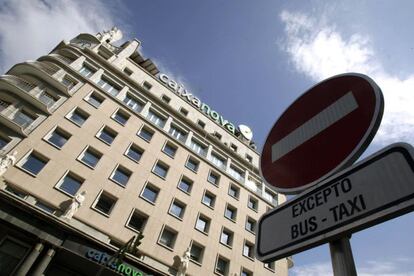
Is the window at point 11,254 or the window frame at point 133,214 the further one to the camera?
the window frame at point 133,214

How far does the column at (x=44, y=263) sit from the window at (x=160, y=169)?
929 centimetres

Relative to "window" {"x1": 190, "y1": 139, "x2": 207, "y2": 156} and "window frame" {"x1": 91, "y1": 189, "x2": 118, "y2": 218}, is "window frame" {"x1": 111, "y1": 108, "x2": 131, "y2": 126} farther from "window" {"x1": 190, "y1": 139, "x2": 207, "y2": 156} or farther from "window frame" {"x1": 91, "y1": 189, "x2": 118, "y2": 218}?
"window" {"x1": 190, "y1": 139, "x2": 207, "y2": 156}

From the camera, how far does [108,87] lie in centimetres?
2466

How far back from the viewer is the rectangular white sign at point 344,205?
46.1 inches

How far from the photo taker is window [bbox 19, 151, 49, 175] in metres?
15.8

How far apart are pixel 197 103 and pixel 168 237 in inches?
734

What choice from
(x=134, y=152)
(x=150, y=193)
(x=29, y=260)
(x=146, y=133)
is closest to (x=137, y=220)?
(x=150, y=193)

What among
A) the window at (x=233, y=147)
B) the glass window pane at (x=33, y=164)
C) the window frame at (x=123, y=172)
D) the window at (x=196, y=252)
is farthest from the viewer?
the window at (x=233, y=147)

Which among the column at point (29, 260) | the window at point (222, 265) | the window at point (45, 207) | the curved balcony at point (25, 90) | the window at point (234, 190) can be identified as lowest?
the column at point (29, 260)

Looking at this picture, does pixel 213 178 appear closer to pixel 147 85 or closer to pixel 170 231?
pixel 170 231

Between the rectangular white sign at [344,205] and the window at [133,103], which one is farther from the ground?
the window at [133,103]

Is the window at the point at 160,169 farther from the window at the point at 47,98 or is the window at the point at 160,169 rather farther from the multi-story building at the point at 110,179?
the window at the point at 47,98

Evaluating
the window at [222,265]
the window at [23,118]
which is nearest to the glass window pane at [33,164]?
the window at [23,118]

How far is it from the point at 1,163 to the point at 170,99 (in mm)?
18104
